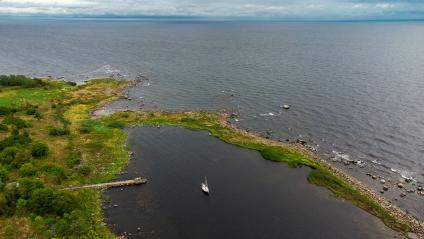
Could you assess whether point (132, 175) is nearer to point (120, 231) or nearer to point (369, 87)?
point (120, 231)

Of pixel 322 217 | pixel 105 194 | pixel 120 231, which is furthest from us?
pixel 105 194

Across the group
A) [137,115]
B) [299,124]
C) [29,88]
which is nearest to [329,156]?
[299,124]

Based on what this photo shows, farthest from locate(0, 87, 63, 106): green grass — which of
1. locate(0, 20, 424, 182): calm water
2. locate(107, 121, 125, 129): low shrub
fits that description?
locate(107, 121, 125, 129): low shrub

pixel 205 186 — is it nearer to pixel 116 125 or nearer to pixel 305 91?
pixel 116 125

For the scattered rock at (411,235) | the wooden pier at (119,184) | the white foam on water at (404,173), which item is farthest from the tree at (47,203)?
the white foam on water at (404,173)

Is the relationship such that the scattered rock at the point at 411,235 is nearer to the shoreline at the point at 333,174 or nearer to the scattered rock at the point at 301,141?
the shoreline at the point at 333,174

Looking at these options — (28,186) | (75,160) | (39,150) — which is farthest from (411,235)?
(39,150)

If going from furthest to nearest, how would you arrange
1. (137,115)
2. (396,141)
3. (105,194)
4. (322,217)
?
(137,115), (396,141), (105,194), (322,217)
